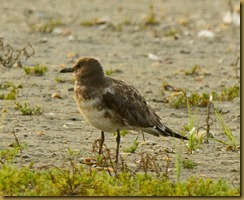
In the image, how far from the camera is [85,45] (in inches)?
607

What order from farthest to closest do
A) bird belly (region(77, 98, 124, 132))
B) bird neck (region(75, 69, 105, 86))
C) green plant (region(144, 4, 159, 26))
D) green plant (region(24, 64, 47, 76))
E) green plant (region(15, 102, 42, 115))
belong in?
green plant (region(144, 4, 159, 26)), green plant (region(24, 64, 47, 76)), green plant (region(15, 102, 42, 115)), bird neck (region(75, 69, 105, 86)), bird belly (region(77, 98, 124, 132))

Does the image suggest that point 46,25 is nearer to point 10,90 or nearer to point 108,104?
point 10,90

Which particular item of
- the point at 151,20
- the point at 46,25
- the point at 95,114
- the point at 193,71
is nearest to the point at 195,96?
the point at 193,71

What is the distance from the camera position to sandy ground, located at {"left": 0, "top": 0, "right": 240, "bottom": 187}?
9.62 metres

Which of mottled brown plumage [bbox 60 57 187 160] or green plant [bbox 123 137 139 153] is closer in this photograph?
mottled brown plumage [bbox 60 57 187 160]

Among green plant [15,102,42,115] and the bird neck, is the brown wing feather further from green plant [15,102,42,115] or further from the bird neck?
green plant [15,102,42,115]

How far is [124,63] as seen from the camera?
14.2 m

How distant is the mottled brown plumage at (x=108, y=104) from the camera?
8922mm

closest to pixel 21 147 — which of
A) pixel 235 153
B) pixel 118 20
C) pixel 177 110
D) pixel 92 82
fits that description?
pixel 92 82

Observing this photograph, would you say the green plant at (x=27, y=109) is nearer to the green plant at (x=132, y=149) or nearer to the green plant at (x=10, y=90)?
the green plant at (x=10, y=90)

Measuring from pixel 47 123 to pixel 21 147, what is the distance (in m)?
1.53

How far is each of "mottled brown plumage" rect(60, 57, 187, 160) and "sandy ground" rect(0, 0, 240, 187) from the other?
348mm

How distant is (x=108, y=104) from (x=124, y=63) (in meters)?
5.28

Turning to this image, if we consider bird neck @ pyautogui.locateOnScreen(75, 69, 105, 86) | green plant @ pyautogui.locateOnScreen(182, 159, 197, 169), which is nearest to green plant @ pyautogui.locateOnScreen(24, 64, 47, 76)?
bird neck @ pyautogui.locateOnScreen(75, 69, 105, 86)
